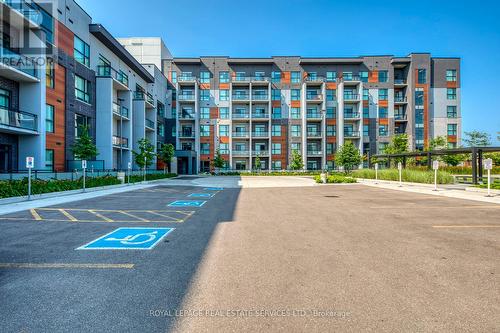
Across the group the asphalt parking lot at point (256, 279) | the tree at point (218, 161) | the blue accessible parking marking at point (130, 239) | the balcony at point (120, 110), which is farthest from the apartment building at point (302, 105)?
the asphalt parking lot at point (256, 279)

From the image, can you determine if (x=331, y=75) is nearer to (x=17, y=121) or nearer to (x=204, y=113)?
(x=204, y=113)

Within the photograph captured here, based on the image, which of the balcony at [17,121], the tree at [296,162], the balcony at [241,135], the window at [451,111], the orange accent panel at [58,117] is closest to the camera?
the balcony at [17,121]

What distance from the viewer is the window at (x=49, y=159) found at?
70.6 feet

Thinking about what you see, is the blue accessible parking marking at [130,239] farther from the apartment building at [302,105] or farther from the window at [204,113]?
the window at [204,113]

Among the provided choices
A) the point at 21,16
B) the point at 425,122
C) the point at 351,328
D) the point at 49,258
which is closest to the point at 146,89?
the point at 21,16

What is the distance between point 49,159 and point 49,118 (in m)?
3.64

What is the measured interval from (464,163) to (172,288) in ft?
200

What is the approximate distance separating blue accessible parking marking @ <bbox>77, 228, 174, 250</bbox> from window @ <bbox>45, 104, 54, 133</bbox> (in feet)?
67.7

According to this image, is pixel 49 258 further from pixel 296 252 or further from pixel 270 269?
pixel 296 252

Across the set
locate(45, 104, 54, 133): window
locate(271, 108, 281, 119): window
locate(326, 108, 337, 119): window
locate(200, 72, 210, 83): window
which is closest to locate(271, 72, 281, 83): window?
locate(271, 108, 281, 119): window

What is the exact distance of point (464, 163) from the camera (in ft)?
156

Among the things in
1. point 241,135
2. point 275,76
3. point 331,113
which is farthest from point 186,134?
point 331,113

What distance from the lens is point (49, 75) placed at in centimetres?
2181

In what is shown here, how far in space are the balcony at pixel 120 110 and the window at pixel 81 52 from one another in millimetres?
5291
